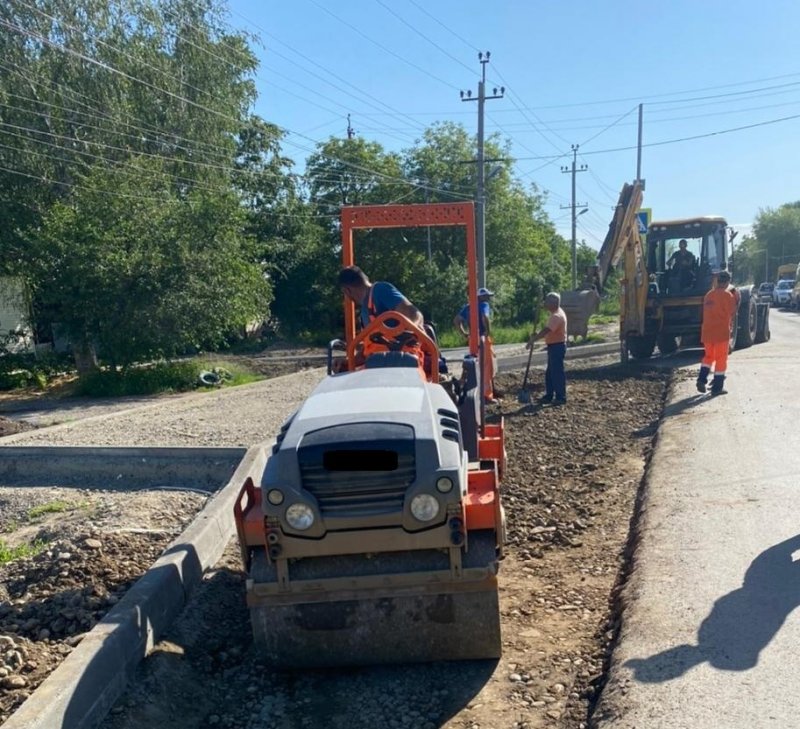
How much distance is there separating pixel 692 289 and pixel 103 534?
43.7 ft

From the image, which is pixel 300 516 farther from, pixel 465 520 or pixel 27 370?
pixel 27 370

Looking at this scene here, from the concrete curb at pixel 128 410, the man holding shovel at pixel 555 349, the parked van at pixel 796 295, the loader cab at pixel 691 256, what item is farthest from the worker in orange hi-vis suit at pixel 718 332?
the parked van at pixel 796 295

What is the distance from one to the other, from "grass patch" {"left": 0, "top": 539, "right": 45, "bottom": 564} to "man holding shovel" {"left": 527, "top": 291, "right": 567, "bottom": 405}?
24.3ft

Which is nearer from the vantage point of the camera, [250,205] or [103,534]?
[103,534]

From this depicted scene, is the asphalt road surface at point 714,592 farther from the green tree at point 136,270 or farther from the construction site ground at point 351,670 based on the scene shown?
the green tree at point 136,270

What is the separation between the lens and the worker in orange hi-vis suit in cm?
1101

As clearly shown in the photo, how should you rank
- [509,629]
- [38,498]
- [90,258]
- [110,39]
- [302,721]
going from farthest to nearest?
[110,39] → [90,258] → [38,498] → [509,629] → [302,721]

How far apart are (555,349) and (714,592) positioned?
7.19 meters

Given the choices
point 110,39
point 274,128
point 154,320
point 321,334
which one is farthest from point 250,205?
point 154,320

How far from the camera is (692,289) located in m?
16.2

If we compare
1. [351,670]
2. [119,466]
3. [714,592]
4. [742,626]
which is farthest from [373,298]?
[119,466]

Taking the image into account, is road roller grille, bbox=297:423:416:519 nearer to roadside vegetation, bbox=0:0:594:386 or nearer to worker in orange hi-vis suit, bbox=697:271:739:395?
worker in orange hi-vis suit, bbox=697:271:739:395

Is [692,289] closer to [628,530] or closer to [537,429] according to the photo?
[537,429]

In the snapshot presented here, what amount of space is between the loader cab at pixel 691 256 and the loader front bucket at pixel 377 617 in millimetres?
13393
